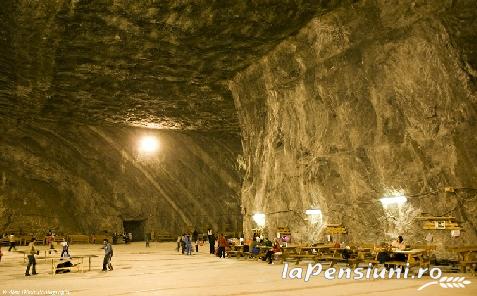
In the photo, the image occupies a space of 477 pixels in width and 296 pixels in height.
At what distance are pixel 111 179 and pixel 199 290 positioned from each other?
2764cm

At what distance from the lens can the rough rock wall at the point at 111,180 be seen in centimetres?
3456

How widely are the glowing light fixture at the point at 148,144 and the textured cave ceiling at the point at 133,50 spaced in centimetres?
591

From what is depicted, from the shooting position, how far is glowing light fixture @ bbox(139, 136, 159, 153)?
1399 inches

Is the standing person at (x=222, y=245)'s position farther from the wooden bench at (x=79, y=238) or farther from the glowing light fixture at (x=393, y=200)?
the wooden bench at (x=79, y=238)

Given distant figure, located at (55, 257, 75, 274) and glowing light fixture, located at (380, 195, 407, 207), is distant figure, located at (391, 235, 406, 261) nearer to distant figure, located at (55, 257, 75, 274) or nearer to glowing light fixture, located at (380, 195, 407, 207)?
glowing light fixture, located at (380, 195, 407, 207)

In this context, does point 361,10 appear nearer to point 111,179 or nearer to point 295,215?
point 295,215

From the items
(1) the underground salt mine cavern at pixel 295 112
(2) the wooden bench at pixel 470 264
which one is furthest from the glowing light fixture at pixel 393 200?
(2) the wooden bench at pixel 470 264

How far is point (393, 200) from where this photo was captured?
52.7 ft

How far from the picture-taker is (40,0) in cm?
1547

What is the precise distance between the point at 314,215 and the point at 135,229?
25352 mm

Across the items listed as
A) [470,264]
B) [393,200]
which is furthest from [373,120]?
[470,264]

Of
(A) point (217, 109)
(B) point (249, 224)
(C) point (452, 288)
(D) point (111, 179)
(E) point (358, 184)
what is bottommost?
(C) point (452, 288)

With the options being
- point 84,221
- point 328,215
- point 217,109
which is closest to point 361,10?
point 328,215

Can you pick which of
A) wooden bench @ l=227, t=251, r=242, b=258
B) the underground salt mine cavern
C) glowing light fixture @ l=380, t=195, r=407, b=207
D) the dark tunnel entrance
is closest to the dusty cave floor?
the underground salt mine cavern
